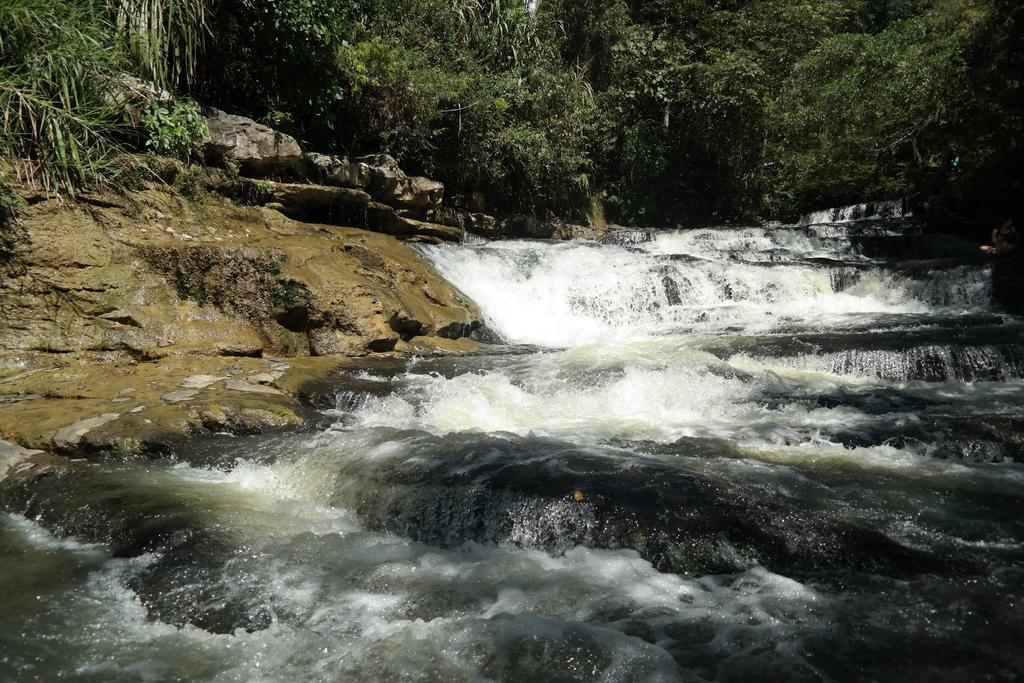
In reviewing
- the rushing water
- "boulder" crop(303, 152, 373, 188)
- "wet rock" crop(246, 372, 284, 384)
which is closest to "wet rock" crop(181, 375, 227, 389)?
"wet rock" crop(246, 372, 284, 384)

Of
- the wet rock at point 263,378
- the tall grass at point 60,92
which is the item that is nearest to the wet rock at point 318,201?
the tall grass at point 60,92

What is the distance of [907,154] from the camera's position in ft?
51.1

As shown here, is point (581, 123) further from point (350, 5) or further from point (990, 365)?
point (990, 365)

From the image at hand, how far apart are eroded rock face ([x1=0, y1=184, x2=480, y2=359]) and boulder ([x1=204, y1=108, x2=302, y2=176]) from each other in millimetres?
807

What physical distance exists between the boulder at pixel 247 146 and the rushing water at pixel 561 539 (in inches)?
167

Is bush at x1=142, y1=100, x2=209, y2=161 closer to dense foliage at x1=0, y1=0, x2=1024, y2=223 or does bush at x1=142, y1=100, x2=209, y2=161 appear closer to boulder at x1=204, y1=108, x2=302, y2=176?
dense foliage at x1=0, y1=0, x2=1024, y2=223

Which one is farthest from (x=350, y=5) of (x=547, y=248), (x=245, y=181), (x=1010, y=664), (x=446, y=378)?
(x=1010, y=664)

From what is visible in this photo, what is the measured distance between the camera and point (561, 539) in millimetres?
3064

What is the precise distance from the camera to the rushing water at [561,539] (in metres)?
2.29

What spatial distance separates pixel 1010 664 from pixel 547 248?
9.77 meters

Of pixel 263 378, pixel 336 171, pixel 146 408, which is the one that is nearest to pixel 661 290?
pixel 336 171

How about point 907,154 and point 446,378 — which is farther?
point 907,154

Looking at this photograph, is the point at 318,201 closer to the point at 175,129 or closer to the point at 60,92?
the point at 175,129

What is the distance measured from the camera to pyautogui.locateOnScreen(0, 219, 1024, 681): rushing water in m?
2.29
